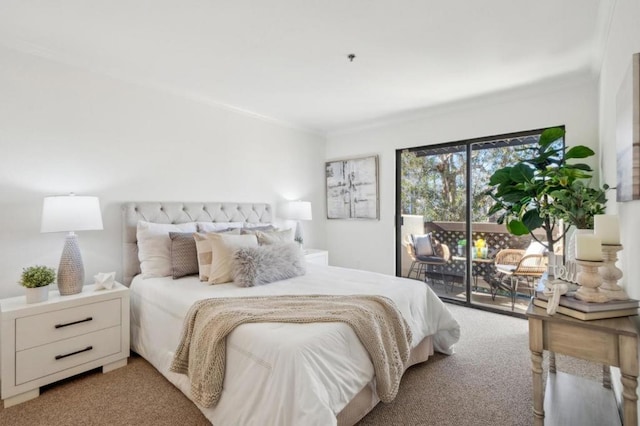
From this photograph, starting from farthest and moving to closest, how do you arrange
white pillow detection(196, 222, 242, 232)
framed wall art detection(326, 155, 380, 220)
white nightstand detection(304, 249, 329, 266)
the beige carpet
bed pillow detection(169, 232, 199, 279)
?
framed wall art detection(326, 155, 380, 220)
white nightstand detection(304, 249, 329, 266)
white pillow detection(196, 222, 242, 232)
bed pillow detection(169, 232, 199, 279)
the beige carpet

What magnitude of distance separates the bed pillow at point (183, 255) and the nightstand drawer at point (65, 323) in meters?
0.47

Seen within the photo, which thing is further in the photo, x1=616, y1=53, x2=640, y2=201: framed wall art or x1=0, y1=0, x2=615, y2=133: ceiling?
x1=0, y1=0, x2=615, y2=133: ceiling

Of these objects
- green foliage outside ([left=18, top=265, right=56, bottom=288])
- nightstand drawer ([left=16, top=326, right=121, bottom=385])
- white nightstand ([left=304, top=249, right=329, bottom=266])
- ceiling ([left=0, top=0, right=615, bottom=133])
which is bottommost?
nightstand drawer ([left=16, top=326, right=121, bottom=385])

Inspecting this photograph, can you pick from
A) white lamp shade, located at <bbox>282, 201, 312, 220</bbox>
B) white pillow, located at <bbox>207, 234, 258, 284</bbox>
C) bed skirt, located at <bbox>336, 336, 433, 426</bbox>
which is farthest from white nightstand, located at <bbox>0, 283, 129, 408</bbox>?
white lamp shade, located at <bbox>282, 201, 312, 220</bbox>

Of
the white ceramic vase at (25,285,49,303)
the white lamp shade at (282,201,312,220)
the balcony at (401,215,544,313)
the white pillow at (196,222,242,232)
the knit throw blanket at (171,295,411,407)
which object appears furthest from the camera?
the white lamp shade at (282,201,312,220)

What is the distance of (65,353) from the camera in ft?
6.95

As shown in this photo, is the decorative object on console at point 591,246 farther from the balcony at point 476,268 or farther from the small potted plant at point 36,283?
the small potted plant at point 36,283

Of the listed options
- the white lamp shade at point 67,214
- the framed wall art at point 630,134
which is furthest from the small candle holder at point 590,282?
the white lamp shade at point 67,214

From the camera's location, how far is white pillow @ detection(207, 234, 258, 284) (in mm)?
2453

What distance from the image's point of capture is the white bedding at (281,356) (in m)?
1.31

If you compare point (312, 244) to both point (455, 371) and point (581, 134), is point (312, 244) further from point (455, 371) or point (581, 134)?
point (581, 134)

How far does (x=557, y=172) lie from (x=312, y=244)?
3301mm

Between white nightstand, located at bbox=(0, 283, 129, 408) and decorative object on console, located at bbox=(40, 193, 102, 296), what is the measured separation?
0.11 metres

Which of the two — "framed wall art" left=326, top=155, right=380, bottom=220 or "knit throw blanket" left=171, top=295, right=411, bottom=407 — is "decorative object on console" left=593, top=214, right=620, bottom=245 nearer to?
"knit throw blanket" left=171, top=295, right=411, bottom=407
